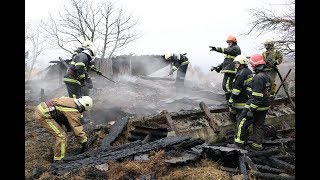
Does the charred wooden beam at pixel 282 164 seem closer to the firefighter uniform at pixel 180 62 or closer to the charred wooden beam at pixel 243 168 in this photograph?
the charred wooden beam at pixel 243 168

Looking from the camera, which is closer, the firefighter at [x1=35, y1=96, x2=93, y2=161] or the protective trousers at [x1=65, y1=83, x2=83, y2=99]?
the firefighter at [x1=35, y1=96, x2=93, y2=161]

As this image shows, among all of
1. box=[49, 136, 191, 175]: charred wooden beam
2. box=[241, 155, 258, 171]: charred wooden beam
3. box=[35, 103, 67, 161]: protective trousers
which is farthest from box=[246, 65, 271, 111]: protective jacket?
box=[35, 103, 67, 161]: protective trousers

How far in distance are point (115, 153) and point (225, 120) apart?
3405 millimetres

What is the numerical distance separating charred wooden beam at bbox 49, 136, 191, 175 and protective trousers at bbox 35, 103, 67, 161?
0.26m

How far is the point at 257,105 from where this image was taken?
6.49 meters

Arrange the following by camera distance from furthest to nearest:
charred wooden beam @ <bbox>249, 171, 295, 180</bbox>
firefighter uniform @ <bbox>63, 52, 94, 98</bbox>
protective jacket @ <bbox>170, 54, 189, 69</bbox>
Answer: protective jacket @ <bbox>170, 54, 189, 69</bbox>
firefighter uniform @ <bbox>63, 52, 94, 98</bbox>
charred wooden beam @ <bbox>249, 171, 295, 180</bbox>

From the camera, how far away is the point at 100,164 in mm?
5551

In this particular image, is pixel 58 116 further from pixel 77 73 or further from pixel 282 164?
pixel 282 164

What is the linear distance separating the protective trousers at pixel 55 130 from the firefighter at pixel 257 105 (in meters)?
3.66

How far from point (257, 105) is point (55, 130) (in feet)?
13.7

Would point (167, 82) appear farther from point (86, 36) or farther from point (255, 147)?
point (255, 147)

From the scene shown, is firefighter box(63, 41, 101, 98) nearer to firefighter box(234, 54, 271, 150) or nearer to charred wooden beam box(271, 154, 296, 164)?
firefighter box(234, 54, 271, 150)

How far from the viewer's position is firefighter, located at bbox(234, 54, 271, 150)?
6.45 meters

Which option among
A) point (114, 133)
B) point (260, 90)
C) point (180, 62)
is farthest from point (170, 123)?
point (180, 62)
